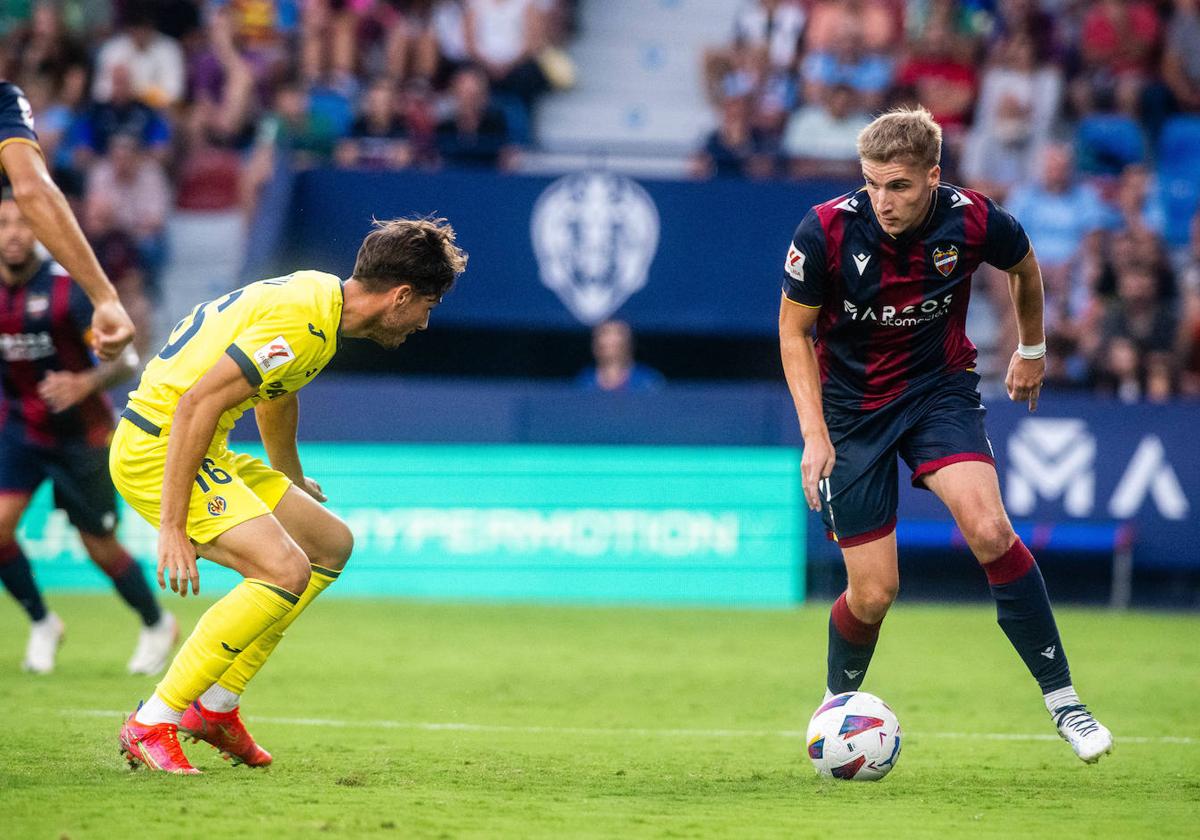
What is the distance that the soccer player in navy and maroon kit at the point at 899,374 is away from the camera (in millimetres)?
5910

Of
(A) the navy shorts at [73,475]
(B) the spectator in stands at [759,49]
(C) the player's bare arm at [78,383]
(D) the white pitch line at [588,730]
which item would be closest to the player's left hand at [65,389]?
(C) the player's bare arm at [78,383]

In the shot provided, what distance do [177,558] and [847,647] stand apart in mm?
2533

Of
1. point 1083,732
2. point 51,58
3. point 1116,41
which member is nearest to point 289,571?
point 1083,732

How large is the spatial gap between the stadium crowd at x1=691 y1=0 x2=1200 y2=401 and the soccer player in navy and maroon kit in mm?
8150

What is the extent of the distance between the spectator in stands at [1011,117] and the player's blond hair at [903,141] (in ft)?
32.7

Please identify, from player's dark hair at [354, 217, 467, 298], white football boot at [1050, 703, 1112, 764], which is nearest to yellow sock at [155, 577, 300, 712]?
player's dark hair at [354, 217, 467, 298]

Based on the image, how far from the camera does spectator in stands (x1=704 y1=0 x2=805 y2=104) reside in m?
17.1

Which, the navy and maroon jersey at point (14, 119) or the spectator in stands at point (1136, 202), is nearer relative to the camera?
the navy and maroon jersey at point (14, 119)

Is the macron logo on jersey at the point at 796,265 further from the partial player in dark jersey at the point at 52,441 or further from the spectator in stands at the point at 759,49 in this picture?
the spectator in stands at the point at 759,49

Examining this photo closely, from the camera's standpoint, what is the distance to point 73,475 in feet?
29.7

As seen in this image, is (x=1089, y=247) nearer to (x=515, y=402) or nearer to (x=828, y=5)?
(x=828, y=5)

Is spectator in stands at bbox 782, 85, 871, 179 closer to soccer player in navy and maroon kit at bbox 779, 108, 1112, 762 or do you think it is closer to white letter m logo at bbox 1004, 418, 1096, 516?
white letter m logo at bbox 1004, 418, 1096, 516

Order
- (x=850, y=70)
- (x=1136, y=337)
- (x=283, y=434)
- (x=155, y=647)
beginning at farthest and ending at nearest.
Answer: (x=850, y=70)
(x=1136, y=337)
(x=155, y=647)
(x=283, y=434)

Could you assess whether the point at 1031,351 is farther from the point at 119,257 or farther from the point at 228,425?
the point at 119,257
